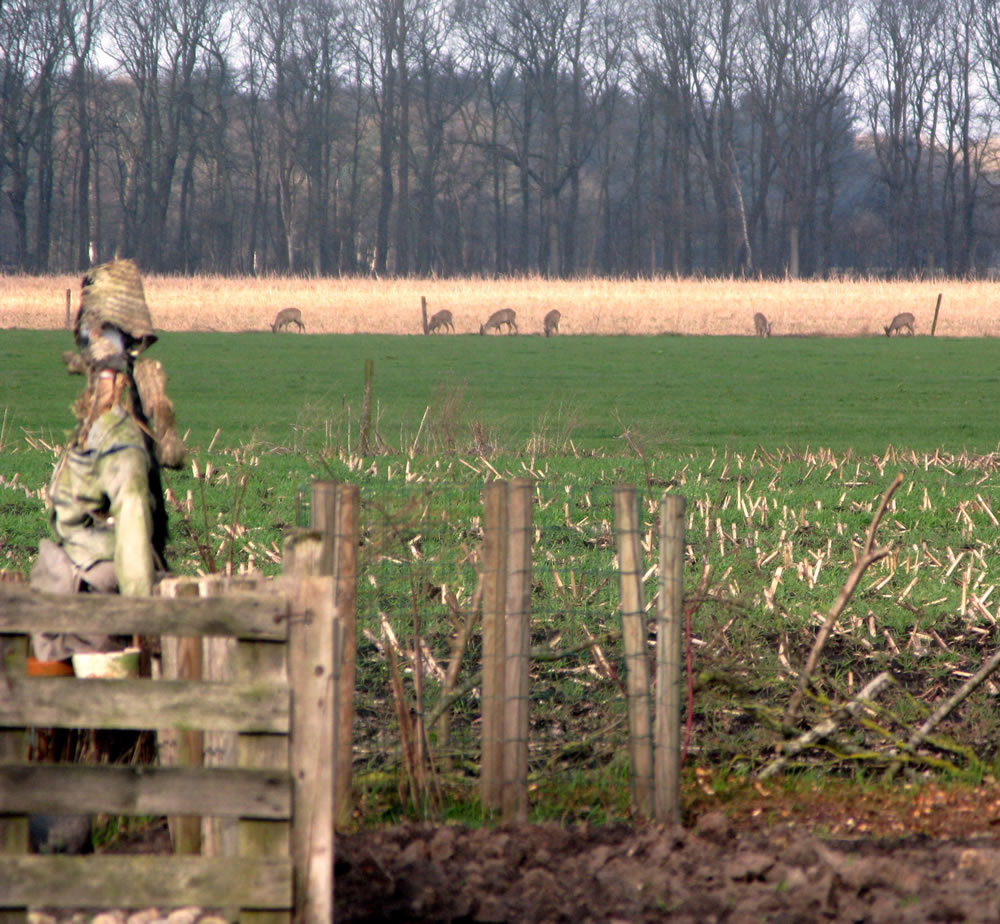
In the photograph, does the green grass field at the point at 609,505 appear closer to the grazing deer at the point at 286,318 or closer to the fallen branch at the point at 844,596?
the fallen branch at the point at 844,596

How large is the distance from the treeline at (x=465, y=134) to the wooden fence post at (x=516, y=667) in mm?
66468

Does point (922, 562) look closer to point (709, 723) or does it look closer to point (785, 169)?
point (709, 723)

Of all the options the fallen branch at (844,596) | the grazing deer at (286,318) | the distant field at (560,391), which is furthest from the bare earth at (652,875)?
the grazing deer at (286,318)

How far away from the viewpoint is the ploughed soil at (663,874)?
3.92 metres

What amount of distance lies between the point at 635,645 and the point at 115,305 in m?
2.20

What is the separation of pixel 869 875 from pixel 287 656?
73.9 inches

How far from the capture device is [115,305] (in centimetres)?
467

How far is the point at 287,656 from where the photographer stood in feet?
11.7

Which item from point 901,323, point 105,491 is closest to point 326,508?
point 105,491

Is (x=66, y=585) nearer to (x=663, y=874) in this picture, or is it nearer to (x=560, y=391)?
(x=663, y=874)

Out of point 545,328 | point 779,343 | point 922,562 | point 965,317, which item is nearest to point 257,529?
point 922,562

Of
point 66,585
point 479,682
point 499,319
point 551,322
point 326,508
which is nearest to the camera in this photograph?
point 66,585

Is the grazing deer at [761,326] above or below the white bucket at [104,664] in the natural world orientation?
above

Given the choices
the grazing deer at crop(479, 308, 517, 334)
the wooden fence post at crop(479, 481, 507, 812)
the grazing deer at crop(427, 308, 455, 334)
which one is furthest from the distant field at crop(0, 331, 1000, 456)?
the wooden fence post at crop(479, 481, 507, 812)
